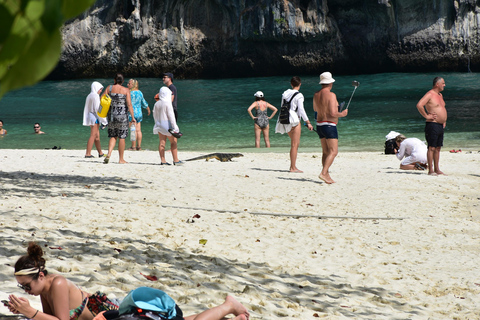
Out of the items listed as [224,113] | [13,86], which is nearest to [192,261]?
[13,86]

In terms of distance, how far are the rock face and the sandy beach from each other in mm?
45374

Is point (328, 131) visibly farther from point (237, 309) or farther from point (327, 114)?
point (237, 309)

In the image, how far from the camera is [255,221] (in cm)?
748

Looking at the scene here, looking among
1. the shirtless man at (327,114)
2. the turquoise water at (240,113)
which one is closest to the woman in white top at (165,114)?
the shirtless man at (327,114)

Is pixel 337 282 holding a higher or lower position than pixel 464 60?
lower

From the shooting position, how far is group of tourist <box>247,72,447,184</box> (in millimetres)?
9922

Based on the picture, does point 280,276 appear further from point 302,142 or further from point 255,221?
point 302,142

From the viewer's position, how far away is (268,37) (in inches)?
2159

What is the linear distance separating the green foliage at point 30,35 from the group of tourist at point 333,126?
28.2 ft

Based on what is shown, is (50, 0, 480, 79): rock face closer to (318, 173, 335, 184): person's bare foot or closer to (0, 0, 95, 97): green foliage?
(318, 173, 335, 184): person's bare foot

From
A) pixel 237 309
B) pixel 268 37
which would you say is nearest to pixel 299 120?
pixel 237 309

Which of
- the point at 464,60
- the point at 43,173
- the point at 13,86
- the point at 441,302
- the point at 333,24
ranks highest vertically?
the point at 333,24

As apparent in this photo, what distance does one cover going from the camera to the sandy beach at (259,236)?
4.77 meters

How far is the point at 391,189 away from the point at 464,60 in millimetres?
50066
